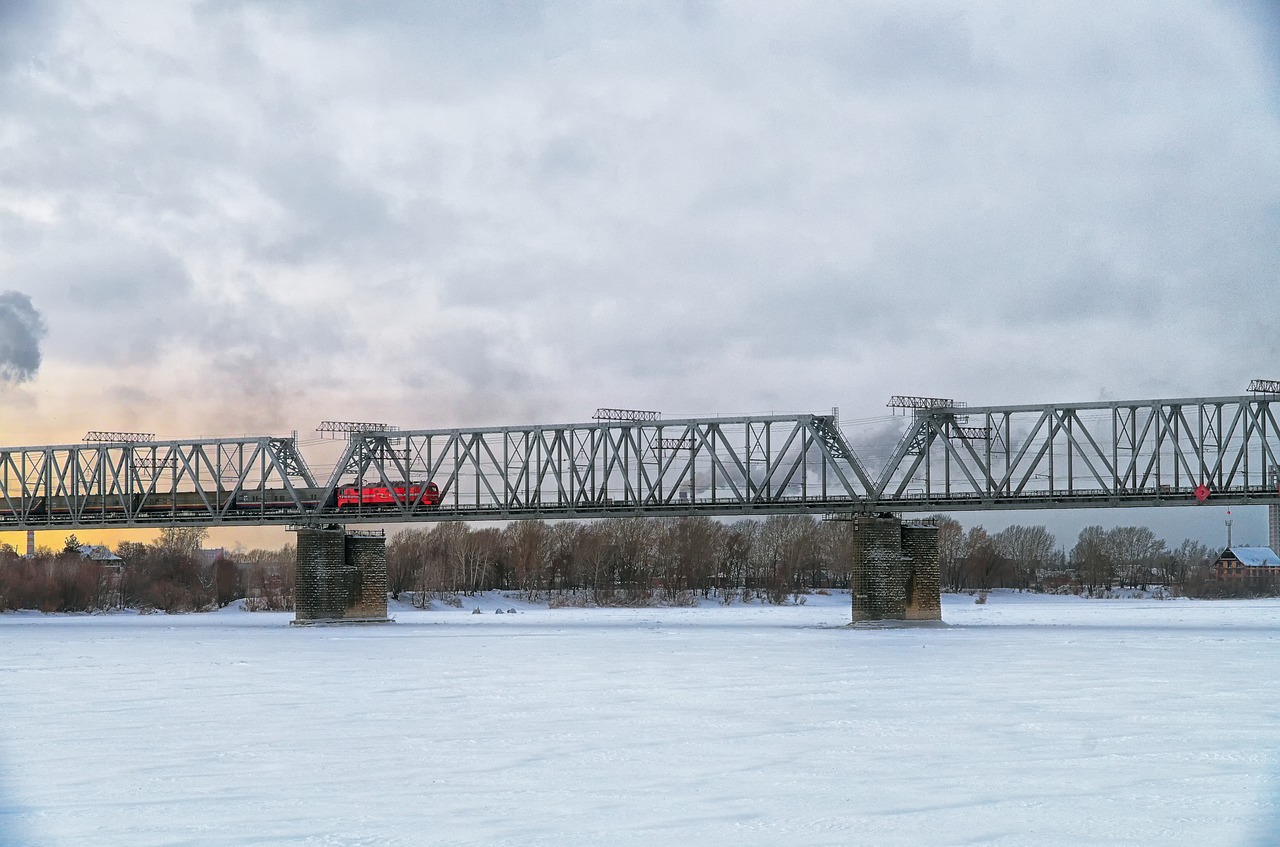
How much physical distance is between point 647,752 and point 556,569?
124922mm

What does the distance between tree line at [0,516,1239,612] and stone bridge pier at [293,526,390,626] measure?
37.2m

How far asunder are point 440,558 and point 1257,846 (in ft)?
427

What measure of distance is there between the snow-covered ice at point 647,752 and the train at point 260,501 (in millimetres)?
48514

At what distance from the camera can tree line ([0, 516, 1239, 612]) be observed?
12638 centimetres

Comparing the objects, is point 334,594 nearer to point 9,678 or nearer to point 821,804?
point 9,678

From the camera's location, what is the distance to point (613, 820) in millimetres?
15234

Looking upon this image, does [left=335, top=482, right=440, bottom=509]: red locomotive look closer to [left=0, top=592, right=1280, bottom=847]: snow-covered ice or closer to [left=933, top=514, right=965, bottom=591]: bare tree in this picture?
[left=0, top=592, right=1280, bottom=847]: snow-covered ice

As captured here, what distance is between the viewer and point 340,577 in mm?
82625

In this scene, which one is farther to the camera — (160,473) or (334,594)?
(160,473)

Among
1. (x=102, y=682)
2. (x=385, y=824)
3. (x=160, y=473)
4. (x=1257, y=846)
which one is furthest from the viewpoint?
(x=160, y=473)

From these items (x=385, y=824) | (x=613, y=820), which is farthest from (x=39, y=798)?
(x=613, y=820)

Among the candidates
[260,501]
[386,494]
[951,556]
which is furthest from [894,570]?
[951,556]

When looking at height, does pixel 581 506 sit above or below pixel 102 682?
→ above

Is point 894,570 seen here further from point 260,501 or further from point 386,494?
point 260,501
